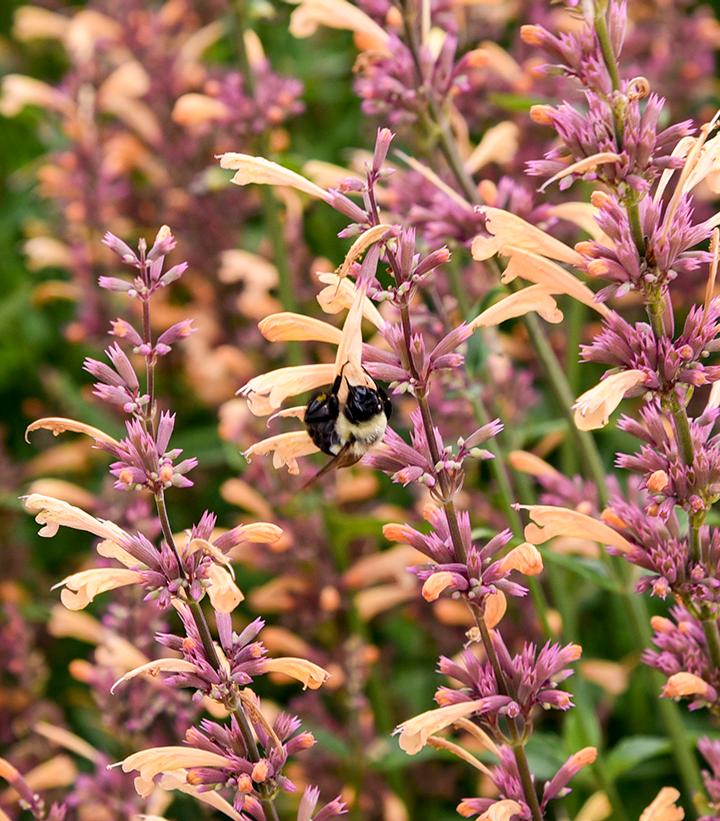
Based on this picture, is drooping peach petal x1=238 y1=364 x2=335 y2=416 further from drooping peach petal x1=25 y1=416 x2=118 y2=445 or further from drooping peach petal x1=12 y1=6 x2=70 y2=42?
drooping peach petal x1=12 y1=6 x2=70 y2=42

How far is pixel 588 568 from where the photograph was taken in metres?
2.64

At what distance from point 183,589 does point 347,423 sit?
0.51m

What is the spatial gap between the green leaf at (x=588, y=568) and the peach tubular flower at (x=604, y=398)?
541 mm

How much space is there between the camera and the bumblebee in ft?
7.00

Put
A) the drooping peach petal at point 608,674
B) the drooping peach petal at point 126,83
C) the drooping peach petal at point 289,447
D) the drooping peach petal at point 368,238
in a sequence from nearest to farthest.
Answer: the drooping peach petal at point 368,238 < the drooping peach petal at point 289,447 < the drooping peach petal at point 608,674 < the drooping peach petal at point 126,83

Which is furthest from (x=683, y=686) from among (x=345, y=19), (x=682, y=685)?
(x=345, y=19)

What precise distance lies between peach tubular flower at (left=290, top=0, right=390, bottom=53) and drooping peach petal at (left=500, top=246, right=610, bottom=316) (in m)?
0.93

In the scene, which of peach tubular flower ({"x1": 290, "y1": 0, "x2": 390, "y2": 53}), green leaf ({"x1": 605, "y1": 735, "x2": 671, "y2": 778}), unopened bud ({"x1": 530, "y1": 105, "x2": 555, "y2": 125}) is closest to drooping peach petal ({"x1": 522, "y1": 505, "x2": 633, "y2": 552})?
unopened bud ({"x1": 530, "y1": 105, "x2": 555, "y2": 125})

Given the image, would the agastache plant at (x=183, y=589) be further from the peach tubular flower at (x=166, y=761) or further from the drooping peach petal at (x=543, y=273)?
the drooping peach petal at (x=543, y=273)

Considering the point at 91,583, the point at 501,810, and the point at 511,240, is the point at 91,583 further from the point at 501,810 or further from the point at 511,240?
the point at 511,240

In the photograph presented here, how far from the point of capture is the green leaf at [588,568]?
7.84 ft

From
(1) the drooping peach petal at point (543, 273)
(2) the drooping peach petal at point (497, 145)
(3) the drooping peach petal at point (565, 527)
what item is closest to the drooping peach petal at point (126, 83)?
(2) the drooping peach petal at point (497, 145)

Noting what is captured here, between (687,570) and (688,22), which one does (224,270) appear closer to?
(688,22)

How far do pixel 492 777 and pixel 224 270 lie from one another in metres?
2.34
